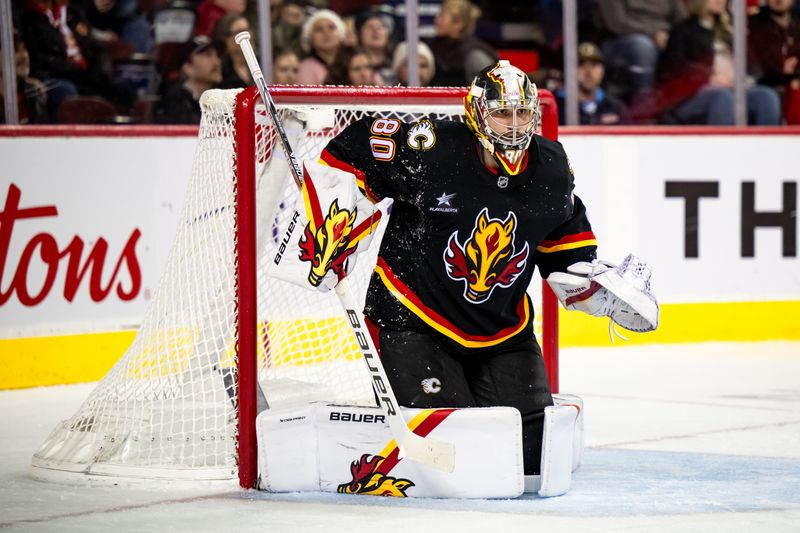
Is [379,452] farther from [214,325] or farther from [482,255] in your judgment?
[214,325]

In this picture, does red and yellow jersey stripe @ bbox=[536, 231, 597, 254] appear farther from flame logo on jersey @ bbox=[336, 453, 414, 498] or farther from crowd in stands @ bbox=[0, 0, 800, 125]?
crowd in stands @ bbox=[0, 0, 800, 125]

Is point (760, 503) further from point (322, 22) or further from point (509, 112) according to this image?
point (322, 22)

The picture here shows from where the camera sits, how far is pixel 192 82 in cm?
571

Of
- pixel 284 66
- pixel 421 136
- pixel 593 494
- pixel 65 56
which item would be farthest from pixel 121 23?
pixel 593 494

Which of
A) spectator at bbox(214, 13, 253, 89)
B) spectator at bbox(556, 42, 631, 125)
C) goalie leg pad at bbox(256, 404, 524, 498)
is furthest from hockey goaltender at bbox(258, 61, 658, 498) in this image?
spectator at bbox(556, 42, 631, 125)

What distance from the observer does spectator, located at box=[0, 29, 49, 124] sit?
17.1 feet

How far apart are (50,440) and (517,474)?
120 cm

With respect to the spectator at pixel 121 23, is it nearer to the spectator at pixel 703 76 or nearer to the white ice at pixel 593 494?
the white ice at pixel 593 494

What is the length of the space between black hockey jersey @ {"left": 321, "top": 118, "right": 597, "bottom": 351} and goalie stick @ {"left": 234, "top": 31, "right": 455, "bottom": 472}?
11cm

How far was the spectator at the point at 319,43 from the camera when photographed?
19.5ft

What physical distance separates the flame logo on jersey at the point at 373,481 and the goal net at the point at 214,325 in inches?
10.4

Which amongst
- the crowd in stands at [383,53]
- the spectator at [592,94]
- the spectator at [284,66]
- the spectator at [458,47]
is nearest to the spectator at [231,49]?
the crowd in stands at [383,53]

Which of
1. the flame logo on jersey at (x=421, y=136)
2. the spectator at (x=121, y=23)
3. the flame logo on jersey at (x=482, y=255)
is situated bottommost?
the flame logo on jersey at (x=482, y=255)

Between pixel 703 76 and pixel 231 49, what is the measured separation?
229 centimetres
